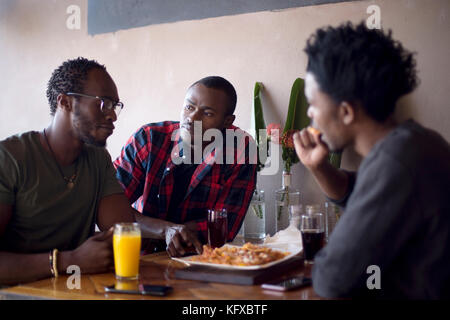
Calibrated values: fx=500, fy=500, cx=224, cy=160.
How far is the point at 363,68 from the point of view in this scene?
1169mm

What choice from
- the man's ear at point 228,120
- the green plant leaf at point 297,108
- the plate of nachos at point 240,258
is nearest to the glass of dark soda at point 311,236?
the plate of nachos at point 240,258

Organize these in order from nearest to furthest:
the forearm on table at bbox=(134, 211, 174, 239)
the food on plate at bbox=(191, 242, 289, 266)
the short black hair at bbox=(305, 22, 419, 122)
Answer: the short black hair at bbox=(305, 22, 419, 122) → the food on plate at bbox=(191, 242, 289, 266) → the forearm on table at bbox=(134, 211, 174, 239)

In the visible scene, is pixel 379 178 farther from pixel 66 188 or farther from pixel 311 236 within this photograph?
pixel 66 188

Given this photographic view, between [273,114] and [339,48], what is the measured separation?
1.66 meters

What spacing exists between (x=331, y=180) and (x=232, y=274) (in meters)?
0.42

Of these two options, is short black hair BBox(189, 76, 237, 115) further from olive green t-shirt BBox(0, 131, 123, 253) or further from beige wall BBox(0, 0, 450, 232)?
olive green t-shirt BBox(0, 131, 123, 253)

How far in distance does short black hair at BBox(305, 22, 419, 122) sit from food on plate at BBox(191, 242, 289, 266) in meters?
0.52

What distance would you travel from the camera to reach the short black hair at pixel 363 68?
1.17 m

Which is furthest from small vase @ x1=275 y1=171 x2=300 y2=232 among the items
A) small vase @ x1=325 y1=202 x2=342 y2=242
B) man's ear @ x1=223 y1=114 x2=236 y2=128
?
man's ear @ x1=223 y1=114 x2=236 y2=128

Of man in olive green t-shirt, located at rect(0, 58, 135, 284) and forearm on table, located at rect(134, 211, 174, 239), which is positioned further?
forearm on table, located at rect(134, 211, 174, 239)

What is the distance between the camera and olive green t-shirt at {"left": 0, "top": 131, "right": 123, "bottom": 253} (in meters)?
1.66

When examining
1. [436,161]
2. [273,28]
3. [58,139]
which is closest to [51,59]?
[273,28]

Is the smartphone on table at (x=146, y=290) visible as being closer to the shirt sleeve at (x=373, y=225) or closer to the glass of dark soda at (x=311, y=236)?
the shirt sleeve at (x=373, y=225)

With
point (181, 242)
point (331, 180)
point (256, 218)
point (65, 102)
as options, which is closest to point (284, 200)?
point (256, 218)
